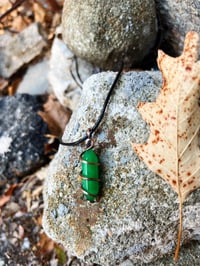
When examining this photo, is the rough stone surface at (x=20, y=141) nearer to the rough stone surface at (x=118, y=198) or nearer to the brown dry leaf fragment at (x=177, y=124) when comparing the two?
the rough stone surface at (x=118, y=198)

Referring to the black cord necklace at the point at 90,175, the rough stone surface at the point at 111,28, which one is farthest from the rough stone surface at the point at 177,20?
the black cord necklace at the point at 90,175

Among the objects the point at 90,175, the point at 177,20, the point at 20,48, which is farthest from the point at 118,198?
the point at 20,48

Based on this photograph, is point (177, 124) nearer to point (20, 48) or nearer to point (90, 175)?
point (90, 175)

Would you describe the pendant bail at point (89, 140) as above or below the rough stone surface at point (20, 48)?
above

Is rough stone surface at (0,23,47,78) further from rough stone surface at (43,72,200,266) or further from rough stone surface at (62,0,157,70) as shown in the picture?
rough stone surface at (43,72,200,266)

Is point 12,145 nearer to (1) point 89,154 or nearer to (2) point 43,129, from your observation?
(2) point 43,129
